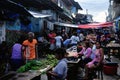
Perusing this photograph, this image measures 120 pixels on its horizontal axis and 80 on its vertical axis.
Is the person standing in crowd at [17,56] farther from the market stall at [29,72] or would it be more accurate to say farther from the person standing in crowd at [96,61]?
the person standing in crowd at [96,61]

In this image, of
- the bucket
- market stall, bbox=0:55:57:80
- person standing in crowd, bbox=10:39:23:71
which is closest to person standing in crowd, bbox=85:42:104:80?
market stall, bbox=0:55:57:80

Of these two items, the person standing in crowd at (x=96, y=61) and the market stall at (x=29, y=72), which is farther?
the person standing in crowd at (x=96, y=61)

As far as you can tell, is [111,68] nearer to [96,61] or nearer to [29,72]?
[96,61]

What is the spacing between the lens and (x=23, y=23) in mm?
17297

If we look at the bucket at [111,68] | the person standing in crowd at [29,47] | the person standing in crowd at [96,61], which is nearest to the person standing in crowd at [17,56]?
the person standing in crowd at [29,47]

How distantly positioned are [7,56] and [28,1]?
5.60 meters

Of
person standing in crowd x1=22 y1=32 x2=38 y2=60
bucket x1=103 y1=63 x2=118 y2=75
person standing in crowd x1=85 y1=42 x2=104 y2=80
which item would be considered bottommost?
bucket x1=103 y1=63 x2=118 y2=75

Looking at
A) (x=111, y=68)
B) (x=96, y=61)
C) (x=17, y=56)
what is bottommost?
(x=111, y=68)

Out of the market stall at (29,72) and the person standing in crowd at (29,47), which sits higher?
the person standing in crowd at (29,47)

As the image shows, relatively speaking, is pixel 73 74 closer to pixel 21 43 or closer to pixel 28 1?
pixel 21 43

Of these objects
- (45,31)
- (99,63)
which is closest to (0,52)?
(99,63)

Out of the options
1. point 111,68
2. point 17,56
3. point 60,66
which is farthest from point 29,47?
point 111,68

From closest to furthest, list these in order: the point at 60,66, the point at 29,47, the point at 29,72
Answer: the point at 60,66 < the point at 29,72 < the point at 29,47

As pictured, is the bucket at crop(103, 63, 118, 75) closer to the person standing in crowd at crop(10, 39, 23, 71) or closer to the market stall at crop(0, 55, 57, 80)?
the market stall at crop(0, 55, 57, 80)
